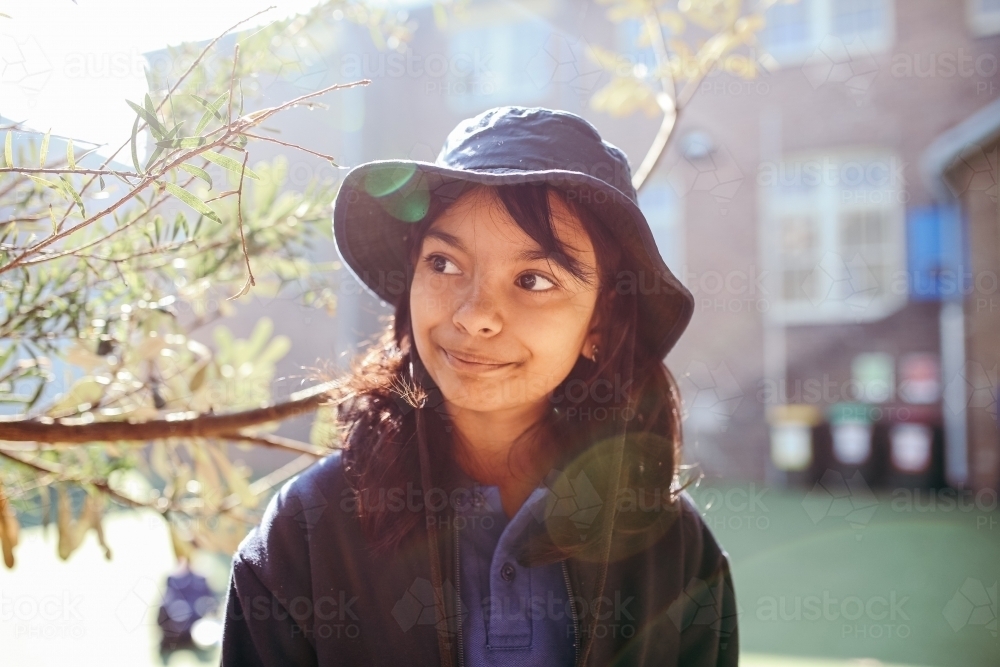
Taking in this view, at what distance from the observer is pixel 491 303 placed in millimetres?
1183

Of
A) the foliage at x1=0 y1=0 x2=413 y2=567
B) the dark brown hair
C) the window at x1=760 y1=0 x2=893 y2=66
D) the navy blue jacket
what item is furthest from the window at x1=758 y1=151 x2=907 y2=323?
the foliage at x1=0 y1=0 x2=413 y2=567

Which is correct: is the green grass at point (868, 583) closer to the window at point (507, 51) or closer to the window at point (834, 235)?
the window at point (834, 235)

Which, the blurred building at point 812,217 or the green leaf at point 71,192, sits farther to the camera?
the blurred building at point 812,217

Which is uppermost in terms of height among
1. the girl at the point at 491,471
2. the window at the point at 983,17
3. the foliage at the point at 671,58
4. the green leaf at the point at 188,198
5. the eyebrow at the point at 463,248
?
the window at the point at 983,17

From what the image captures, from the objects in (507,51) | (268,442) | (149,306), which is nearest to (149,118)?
(149,306)

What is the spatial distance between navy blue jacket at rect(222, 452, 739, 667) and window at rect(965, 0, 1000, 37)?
354 inches

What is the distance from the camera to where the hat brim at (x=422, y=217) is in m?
1.18

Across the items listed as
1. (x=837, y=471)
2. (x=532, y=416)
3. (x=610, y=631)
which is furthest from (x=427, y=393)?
(x=837, y=471)

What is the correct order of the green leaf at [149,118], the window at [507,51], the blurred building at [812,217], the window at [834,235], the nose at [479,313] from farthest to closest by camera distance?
the window at [507,51]
the window at [834,235]
the blurred building at [812,217]
the nose at [479,313]
the green leaf at [149,118]

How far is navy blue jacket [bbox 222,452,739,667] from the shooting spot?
46.2 inches

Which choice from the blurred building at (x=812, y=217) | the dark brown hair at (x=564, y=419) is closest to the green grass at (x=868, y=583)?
the blurred building at (x=812, y=217)

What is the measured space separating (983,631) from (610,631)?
3381 mm

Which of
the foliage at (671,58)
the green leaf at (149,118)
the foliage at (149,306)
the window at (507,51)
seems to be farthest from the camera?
the window at (507,51)

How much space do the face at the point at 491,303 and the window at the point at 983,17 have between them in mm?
8933
